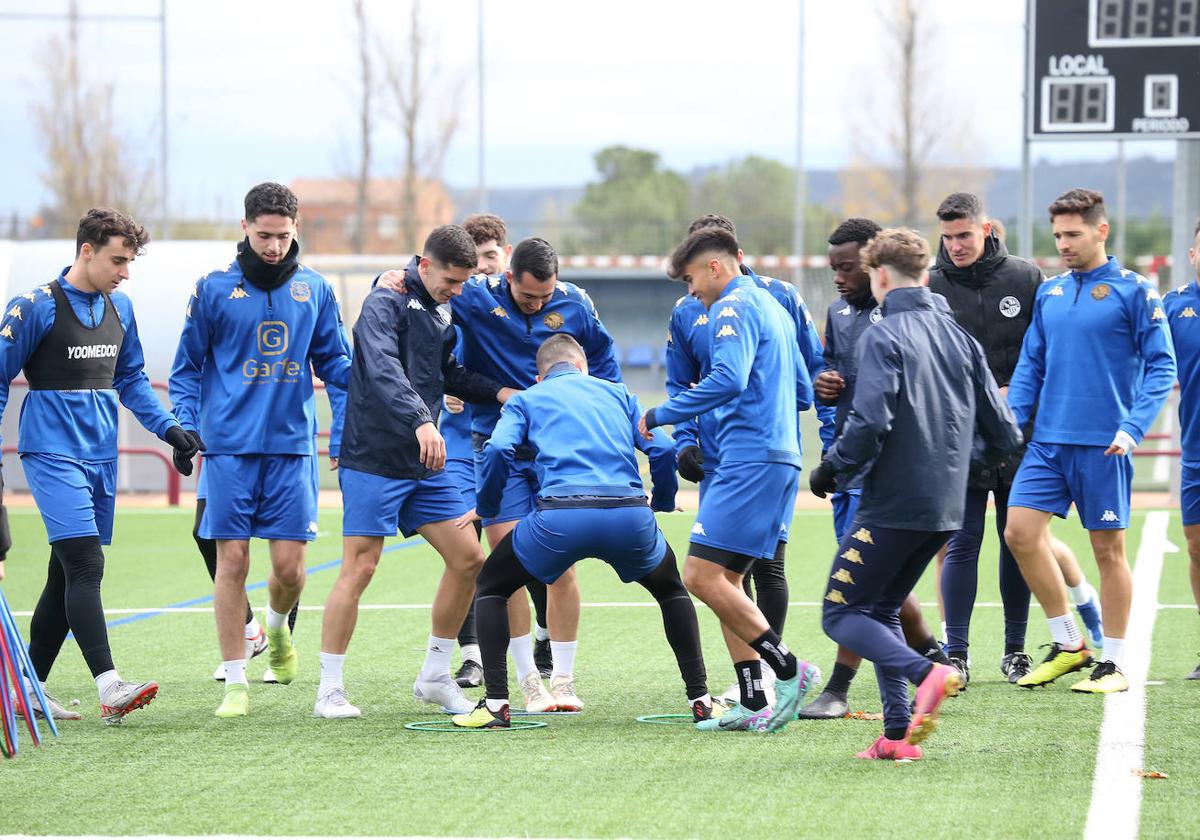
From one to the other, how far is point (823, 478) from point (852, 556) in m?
0.28

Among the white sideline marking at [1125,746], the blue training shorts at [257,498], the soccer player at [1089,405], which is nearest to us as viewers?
the white sideline marking at [1125,746]

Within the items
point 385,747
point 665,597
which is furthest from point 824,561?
point 385,747

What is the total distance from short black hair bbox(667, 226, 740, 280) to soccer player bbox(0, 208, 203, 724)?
2.03m

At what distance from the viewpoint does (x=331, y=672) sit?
245 inches

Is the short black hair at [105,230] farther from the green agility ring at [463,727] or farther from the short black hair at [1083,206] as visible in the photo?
the short black hair at [1083,206]

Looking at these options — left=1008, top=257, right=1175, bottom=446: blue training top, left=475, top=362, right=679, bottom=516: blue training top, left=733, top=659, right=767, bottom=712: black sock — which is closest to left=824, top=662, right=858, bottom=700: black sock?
left=733, top=659, right=767, bottom=712: black sock

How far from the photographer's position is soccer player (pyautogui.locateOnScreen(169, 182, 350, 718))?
6328mm

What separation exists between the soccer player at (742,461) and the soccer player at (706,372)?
12cm

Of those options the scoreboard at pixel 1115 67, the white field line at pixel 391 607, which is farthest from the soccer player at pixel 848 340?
the scoreboard at pixel 1115 67

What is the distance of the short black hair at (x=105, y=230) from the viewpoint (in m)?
6.34

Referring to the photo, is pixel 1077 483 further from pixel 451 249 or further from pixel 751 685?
pixel 451 249

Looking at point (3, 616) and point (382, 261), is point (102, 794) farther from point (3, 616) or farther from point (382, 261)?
point (382, 261)

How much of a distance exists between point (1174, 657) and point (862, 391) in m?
3.15

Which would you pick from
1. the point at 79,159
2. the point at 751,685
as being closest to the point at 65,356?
the point at 751,685
